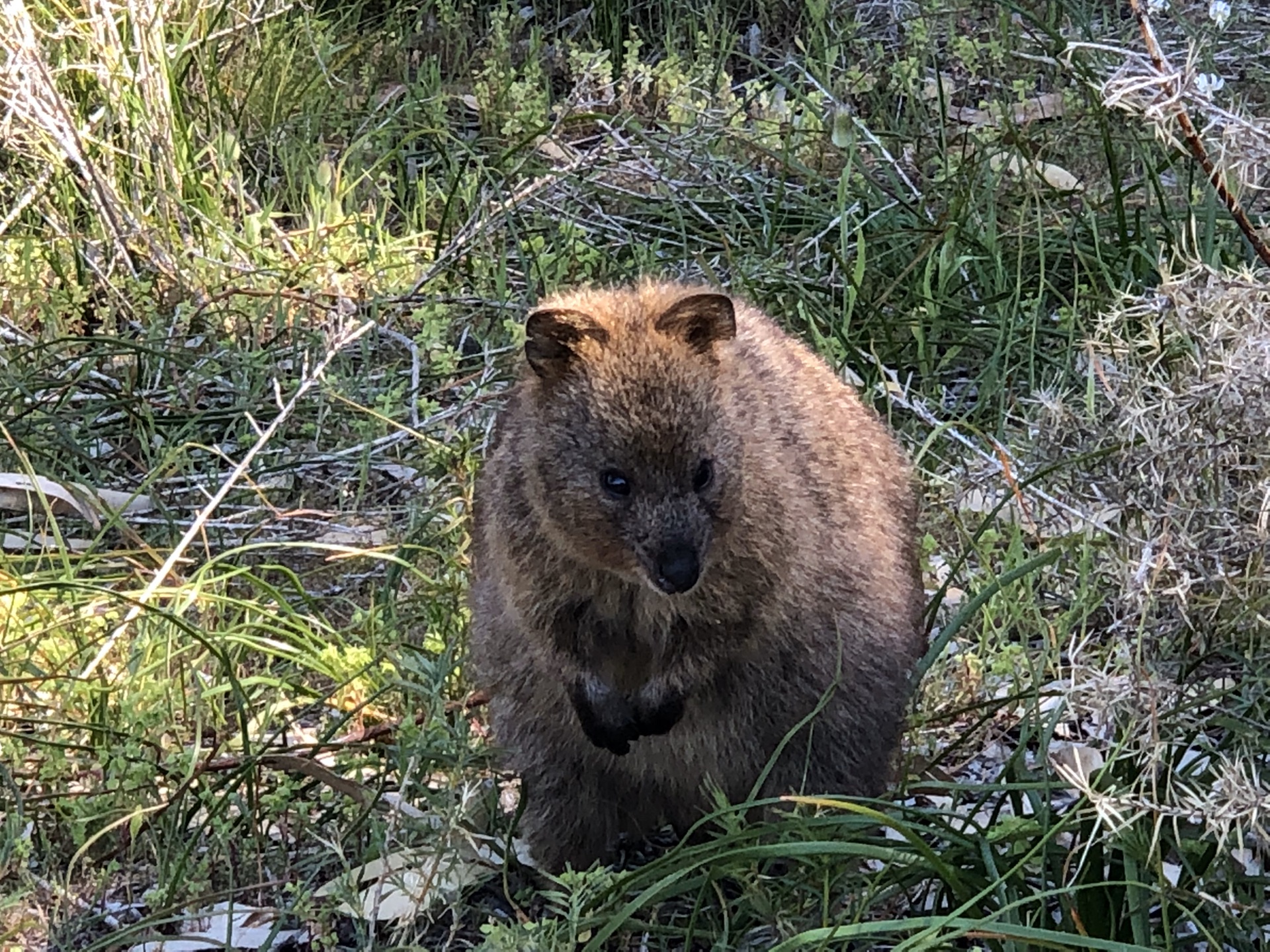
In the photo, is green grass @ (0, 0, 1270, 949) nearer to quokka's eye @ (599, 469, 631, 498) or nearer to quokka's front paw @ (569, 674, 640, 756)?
quokka's front paw @ (569, 674, 640, 756)

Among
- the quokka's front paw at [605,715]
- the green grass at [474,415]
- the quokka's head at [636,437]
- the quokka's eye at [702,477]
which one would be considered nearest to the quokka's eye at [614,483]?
the quokka's head at [636,437]

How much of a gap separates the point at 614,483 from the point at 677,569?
216 millimetres

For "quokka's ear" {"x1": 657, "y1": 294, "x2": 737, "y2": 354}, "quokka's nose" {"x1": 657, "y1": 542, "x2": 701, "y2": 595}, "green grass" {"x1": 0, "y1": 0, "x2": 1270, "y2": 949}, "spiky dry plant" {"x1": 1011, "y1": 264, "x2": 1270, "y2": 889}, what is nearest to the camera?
"spiky dry plant" {"x1": 1011, "y1": 264, "x2": 1270, "y2": 889}

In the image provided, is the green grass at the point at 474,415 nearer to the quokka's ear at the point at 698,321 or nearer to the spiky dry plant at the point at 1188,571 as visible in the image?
the spiky dry plant at the point at 1188,571

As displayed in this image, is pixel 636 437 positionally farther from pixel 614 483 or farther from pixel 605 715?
pixel 605 715

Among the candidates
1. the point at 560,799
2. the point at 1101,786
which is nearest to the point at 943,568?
the point at 560,799

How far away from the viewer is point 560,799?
3.70 m

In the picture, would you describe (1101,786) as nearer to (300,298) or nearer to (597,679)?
(597,679)

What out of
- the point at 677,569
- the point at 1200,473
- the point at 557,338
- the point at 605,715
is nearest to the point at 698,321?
the point at 557,338

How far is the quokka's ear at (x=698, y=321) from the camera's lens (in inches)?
137

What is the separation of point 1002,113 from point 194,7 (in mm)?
2733

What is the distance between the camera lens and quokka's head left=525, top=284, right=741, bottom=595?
3316 millimetres

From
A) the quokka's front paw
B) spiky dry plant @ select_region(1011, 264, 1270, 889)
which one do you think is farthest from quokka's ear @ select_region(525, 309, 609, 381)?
spiky dry plant @ select_region(1011, 264, 1270, 889)

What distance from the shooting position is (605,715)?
3.53 m
